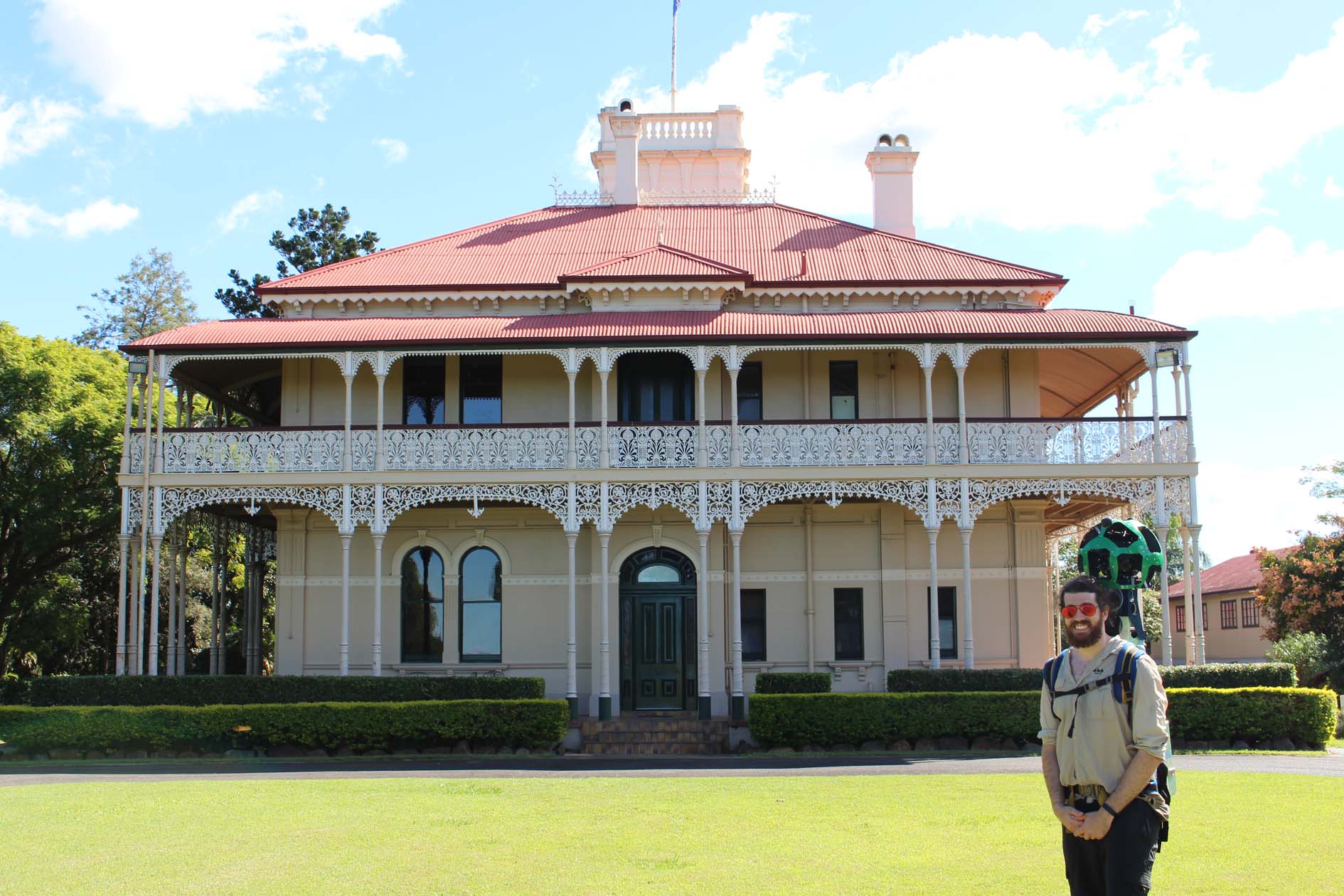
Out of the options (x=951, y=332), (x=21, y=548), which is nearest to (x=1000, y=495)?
(x=951, y=332)

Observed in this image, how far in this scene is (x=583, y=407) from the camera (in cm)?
2427

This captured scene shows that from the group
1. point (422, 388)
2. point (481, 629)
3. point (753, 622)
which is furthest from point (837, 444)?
point (422, 388)

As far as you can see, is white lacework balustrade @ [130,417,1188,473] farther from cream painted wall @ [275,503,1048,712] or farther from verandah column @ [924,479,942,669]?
cream painted wall @ [275,503,1048,712]

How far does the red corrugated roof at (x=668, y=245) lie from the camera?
25.0 meters

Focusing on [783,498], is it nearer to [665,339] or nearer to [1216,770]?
[665,339]

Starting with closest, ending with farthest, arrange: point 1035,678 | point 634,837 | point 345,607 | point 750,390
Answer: point 634,837, point 1035,678, point 345,607, point 750,390

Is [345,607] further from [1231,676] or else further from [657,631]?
[1231,676]

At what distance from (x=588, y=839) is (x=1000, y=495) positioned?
12.8 metres

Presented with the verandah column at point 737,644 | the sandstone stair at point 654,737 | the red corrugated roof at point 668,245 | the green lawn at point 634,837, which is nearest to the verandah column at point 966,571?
the verandah column at point 737,644

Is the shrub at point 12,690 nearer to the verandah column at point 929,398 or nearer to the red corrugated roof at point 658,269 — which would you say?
the red corrugated roof at point 658,269

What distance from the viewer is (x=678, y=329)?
2200cm

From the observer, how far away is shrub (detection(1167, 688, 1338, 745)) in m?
19.3

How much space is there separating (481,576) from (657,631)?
11.2ft

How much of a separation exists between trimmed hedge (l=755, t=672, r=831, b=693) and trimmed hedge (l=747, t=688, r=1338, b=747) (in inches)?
36.3
